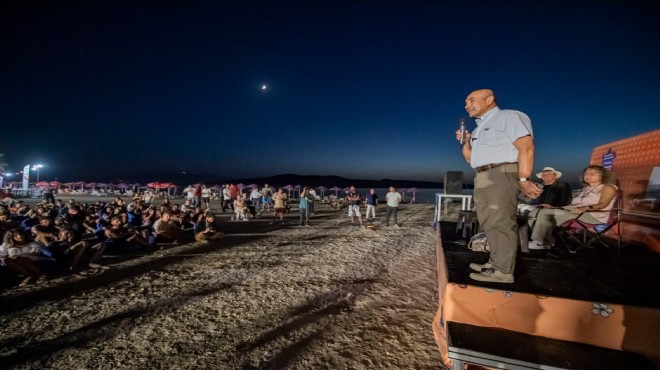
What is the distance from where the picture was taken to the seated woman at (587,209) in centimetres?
392

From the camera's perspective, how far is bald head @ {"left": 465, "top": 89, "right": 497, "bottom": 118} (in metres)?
2.64

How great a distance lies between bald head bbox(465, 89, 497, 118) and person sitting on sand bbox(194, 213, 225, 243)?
356 inches

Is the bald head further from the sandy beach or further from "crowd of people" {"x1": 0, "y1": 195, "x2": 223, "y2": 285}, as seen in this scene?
"crowd of people" {"x1": 0, "y1": 195, "x2": 223, "y2": 285}

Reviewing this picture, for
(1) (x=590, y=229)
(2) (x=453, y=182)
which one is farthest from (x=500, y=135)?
(2) (x=453, y=182)

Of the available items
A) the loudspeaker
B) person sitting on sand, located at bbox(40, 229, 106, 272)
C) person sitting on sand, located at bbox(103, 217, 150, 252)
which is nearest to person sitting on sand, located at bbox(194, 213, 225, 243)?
person sitting on sand, located at bbox(103, 217, 150, 252)

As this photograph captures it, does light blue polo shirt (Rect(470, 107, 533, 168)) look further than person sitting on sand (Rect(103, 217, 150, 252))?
No

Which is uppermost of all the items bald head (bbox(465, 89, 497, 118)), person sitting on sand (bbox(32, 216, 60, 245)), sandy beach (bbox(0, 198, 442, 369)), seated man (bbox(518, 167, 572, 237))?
bald head (bbox(465, 89, 497, 118))

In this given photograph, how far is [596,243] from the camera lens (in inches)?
180

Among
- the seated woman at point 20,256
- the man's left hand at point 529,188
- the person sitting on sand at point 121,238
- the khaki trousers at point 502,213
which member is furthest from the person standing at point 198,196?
the man's left hand at point 529,188

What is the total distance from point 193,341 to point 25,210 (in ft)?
41.9

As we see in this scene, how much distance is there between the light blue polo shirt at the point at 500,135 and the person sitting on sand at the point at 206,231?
354 inches

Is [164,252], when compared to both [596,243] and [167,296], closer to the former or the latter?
[167,296]

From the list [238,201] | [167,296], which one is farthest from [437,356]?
[238,201]

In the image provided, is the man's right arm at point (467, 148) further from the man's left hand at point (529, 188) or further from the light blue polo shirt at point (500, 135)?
the man's left hand at point (529, 188)
